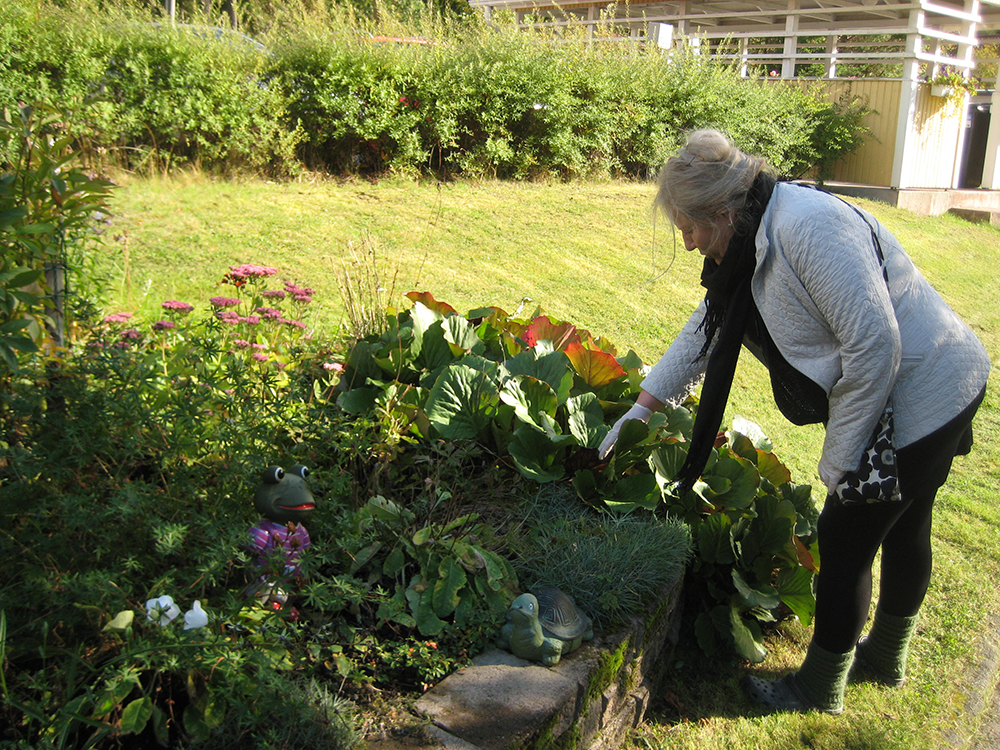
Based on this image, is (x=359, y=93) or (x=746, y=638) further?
(x=359, y=93)

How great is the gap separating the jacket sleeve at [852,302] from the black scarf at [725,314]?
13cm

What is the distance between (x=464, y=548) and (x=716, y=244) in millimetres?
1244

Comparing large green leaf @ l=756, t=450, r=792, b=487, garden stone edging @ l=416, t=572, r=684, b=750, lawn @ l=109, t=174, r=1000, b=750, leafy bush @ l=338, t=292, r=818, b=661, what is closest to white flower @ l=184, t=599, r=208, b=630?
garden stone edging @ l=416, t=572, r=684, b=750

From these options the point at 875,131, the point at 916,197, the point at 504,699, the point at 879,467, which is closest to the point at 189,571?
the point at 504,699

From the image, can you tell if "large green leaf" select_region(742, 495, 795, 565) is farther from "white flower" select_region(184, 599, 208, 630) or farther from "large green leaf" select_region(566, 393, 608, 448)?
"white flower" select_region(184, 599, 208, 630)

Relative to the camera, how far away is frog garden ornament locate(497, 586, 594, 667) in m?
2.40

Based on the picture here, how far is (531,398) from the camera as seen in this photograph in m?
3.27

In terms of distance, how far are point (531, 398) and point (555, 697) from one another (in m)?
1.29

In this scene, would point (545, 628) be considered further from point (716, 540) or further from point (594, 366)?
point (594, 366)

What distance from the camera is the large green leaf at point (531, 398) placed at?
3.20 metres

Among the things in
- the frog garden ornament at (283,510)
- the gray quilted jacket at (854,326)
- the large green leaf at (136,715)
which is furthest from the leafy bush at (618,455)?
the large green leaf at (136,715)

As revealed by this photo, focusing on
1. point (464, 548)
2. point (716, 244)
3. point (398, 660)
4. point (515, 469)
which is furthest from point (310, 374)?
point (716, 244)

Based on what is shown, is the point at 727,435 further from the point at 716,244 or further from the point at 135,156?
the point at 135,156

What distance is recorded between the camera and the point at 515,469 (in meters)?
3.38
